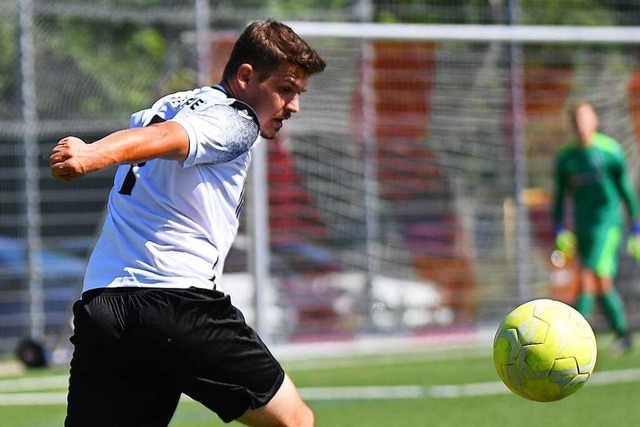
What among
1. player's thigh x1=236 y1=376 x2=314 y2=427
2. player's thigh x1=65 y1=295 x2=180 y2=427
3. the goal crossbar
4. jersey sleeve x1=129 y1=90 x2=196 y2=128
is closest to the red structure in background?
the goal crossbar

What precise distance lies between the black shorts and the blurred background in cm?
829

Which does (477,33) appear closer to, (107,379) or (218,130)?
(218,130)

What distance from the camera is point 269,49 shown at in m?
4.96

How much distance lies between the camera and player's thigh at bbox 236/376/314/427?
4.88m

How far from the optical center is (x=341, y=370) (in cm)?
1181

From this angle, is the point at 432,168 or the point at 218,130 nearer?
the point at 218,130

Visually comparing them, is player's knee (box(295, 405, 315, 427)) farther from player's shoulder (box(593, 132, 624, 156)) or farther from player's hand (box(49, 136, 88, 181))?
player's shoulder (box(593, 132, 624, 156))

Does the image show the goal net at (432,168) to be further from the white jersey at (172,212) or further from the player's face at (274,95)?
the white jersey at (172,212)

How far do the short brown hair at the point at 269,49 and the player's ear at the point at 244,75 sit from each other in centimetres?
2

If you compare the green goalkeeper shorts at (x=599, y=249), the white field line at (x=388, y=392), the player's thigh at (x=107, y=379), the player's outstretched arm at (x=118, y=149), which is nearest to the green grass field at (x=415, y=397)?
the white field line at (x=388, y=392)

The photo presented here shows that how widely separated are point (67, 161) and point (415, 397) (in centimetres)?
603

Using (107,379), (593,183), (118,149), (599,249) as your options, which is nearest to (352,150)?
(593,183)

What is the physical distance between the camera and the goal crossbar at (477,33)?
1370 cm

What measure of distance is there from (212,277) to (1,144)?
9.91 meters
